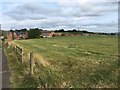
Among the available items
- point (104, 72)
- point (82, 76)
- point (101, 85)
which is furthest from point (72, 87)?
point (104, 72)

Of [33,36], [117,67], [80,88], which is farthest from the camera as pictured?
[33,36]

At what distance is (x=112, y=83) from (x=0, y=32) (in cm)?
11578

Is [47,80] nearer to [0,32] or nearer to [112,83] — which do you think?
[112,83]

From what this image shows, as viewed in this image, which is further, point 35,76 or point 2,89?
point 35,76

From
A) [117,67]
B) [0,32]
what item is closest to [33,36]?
[0,32]

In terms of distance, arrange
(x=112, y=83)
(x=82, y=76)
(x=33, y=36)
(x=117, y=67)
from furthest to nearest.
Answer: (x=33, y=36) → (x=117, y=67) → (x=82, y=76) → (x=112, y=83)

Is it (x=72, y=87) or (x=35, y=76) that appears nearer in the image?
(x=72, y=87)

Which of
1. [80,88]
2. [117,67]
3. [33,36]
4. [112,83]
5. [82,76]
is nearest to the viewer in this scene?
[80,88]

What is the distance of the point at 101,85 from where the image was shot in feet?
30.8

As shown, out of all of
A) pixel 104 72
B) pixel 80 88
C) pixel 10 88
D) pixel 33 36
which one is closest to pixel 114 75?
pixel 104 72

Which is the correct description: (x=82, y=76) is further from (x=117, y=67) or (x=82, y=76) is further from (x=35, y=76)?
(x=117, y=67)

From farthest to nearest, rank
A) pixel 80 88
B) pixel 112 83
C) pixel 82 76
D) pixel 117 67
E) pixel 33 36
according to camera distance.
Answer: pixel 33 36, pixel 117 67, pixel 82 76, pixel 112 83, pixel 80 88

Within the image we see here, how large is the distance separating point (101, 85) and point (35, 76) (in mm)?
2626

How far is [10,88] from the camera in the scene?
10.2 metres
